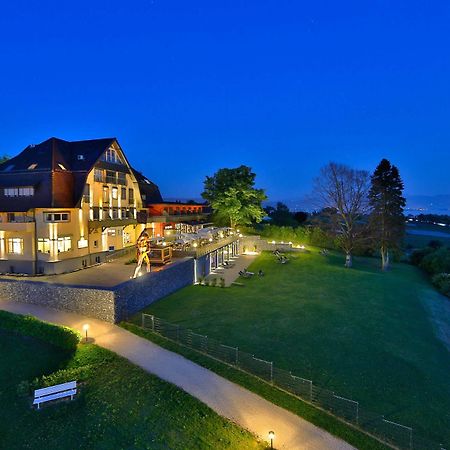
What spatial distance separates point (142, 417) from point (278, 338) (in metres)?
8.23

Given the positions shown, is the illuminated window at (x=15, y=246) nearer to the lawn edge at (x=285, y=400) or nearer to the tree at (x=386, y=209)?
the lawn edge at (x=285, y=400)

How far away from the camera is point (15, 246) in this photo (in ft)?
84.6

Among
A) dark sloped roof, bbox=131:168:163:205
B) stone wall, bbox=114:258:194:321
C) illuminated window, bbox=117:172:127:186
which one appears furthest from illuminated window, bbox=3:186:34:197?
dark sloped roof, bbox=131:168:163:205

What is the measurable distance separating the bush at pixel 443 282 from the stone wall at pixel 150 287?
25709 mm

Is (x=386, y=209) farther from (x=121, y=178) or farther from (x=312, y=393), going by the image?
(x=312, y=393)

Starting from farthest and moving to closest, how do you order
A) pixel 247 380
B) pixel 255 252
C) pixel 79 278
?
pixel 255 252 < pixel 79 278 < pixel 247 380

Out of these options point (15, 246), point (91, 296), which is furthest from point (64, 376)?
point (15, 246)

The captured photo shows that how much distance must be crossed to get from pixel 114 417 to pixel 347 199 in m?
35.1

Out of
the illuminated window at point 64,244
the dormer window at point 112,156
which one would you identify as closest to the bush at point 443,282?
the dormer window at point 112,156

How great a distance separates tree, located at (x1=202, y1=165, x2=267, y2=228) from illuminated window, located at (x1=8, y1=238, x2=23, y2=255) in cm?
2520

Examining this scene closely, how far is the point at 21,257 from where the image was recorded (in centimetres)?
2556

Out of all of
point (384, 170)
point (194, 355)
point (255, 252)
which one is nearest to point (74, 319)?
point (194, 355)

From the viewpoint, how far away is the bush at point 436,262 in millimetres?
39344

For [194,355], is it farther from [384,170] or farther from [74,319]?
[384,170]
